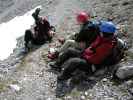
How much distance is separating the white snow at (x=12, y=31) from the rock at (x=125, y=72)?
8103 mm

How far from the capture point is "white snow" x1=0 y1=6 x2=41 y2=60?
60.4ft

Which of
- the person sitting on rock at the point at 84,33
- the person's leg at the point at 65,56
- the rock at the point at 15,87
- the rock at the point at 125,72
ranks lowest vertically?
the rock at the point at 15,87

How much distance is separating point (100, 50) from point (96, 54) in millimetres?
190

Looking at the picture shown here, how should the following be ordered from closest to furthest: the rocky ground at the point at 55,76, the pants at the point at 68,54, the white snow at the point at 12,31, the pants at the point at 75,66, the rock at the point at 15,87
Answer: the rocky ground at the point at 55,76 < the pants at the point at 75,66 < the rock at the point at 15,87 < the pants at the point at 68,54 < the white snow at the point at 12,31

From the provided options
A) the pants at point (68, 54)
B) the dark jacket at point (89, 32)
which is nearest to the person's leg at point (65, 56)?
the pants at point (68, 54)

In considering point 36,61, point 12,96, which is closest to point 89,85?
point 12,96

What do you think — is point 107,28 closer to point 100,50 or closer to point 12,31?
point 100,50

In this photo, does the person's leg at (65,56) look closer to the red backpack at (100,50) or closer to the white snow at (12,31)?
the red backpack at (100,50)

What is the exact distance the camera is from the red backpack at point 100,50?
1052 centimetres

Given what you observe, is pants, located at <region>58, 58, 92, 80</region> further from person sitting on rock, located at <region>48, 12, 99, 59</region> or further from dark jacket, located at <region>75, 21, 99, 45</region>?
dark jacket, located at <region>75, 21, 99, 45</region>

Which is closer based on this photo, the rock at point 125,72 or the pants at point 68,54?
the rock at point 125,72

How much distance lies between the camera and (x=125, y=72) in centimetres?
996

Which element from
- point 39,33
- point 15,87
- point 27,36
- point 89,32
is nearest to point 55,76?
point 15,87

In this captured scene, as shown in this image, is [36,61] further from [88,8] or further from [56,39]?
[88,8]
